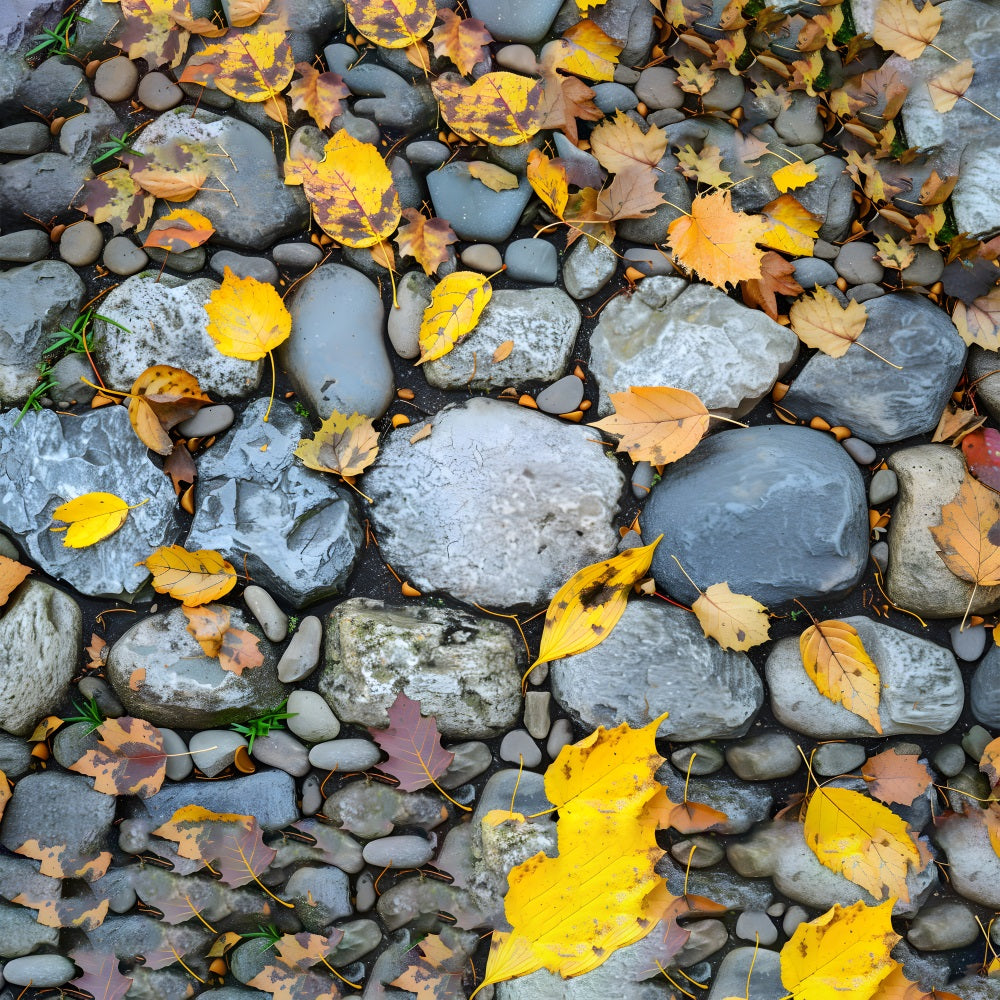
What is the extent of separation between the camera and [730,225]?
206 centimetres

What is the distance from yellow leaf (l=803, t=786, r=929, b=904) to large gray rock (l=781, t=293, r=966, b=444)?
907 millimetres

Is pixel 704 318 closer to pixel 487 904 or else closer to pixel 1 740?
pixel 487 904

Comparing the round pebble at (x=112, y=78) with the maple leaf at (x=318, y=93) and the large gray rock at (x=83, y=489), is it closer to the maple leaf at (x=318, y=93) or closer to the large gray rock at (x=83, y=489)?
the maple leaf at (x=318, y=93)

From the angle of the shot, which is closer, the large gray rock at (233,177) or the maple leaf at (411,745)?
the maple leaf at (411,745)

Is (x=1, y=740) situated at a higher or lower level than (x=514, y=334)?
lower

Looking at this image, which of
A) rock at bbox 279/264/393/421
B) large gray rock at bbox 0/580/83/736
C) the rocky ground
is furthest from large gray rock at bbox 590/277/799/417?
large gray rock at bbox 0/580/83/736

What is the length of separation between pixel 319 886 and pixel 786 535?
55.9 inches

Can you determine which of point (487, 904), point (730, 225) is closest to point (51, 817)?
point (487, 904)

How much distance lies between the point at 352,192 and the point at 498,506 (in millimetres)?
863

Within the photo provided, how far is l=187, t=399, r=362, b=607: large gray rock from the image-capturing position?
6.64 ft

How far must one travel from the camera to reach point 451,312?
6.70 ft

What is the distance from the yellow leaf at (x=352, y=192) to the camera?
2.05 metres

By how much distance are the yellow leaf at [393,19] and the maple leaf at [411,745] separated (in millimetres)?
1651

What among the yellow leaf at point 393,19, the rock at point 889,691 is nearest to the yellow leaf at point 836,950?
the rock at point 889,691
